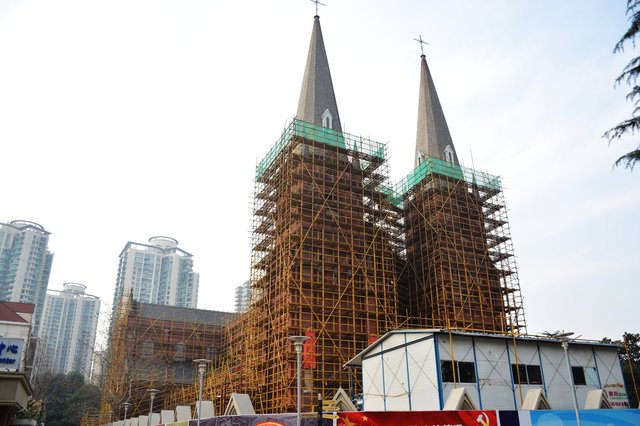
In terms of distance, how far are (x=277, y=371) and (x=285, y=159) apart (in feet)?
50.6

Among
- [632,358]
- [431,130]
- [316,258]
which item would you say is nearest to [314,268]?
[316,258]

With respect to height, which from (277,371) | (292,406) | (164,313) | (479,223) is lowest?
(292,406)

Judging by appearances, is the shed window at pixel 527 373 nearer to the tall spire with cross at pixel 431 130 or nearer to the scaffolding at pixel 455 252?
the scaffolding at pixel 455 252

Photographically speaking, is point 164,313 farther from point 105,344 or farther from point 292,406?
point 292,406

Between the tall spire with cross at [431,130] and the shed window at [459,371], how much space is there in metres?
26.6

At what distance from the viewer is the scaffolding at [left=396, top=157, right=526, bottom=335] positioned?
40250 millimetres

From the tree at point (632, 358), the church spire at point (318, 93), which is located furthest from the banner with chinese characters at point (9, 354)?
the tree at point (632, 358)

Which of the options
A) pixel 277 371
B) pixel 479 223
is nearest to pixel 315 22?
pixel 479 223

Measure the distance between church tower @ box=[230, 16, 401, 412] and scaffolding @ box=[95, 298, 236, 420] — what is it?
39.8 feet

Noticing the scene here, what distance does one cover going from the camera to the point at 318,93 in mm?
44188

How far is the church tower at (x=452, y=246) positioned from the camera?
40281mm

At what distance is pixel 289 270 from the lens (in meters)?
34.6

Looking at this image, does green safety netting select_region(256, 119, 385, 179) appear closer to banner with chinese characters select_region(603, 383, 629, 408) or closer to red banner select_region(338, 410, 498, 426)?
banner with chinese characters select_region(603, 383, 629, 408)

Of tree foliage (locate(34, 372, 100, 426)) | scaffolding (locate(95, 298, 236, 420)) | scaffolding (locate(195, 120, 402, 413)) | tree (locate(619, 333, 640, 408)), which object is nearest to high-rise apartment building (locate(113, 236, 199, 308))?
tree foliage (locate(34, 372, 100, 426))
